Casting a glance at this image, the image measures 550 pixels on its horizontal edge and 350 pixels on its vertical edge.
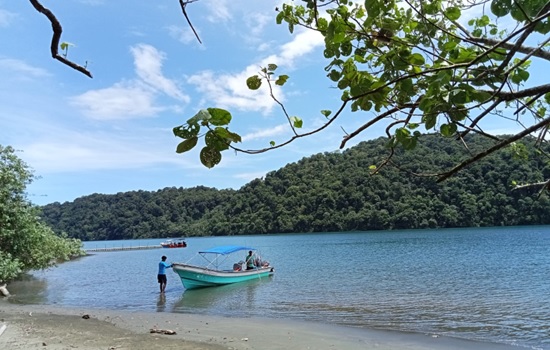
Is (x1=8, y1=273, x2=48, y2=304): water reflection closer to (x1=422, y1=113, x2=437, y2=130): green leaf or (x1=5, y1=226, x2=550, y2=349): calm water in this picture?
(x1=5, y1=226, x2=550, y2=349): calm water

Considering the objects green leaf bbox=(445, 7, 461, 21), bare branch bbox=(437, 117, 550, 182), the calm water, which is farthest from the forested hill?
bare branch bbox=(437, 117, 550, 182)

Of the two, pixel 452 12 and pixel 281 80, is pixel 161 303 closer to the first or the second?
pixel 281 80

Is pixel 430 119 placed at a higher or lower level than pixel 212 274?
higher

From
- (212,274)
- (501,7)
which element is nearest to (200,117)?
(501,7)

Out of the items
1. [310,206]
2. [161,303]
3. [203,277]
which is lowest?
[161,303]

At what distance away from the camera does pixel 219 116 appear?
4.66ft

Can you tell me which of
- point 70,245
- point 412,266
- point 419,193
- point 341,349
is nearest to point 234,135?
point 341,349

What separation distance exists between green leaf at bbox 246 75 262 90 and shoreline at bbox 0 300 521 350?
825 cm

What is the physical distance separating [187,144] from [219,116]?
5.3 inches

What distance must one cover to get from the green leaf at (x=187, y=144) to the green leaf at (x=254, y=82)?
64 cm

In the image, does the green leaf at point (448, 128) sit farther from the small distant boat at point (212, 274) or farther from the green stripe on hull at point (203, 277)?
the green stripe on hull at point (203, 277)

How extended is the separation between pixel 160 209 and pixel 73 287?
125 metres

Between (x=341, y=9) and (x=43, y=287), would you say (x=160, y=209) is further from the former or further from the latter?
(x=341, y=9)

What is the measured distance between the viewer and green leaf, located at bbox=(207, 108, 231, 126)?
141 centimetres
